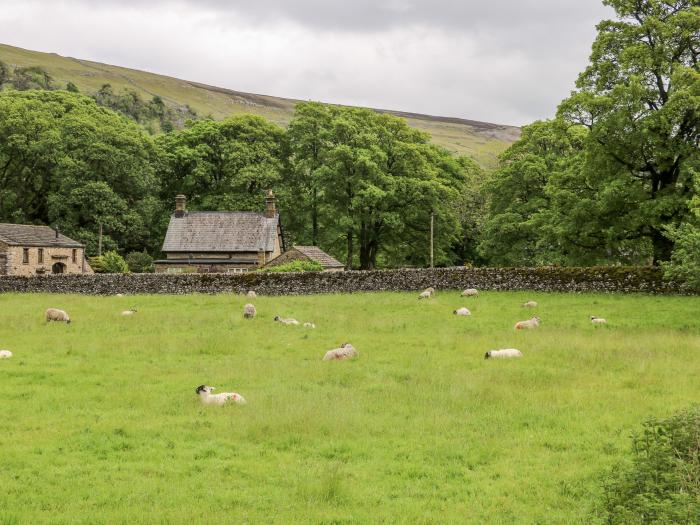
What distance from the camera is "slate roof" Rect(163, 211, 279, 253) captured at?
5981 cm

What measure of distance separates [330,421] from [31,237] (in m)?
53.6

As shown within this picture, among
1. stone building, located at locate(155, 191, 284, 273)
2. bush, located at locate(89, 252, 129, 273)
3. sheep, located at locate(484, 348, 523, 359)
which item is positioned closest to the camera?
sheep, located at locate(484, 348, 523, 359)

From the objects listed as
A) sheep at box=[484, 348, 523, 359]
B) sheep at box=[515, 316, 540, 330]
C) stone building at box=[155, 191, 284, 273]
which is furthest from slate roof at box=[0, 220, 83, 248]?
sheep at box=[484, 348, 523, 359]

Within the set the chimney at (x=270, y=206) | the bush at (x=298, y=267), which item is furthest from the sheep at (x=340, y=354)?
the chimney at (x=270, y=206)

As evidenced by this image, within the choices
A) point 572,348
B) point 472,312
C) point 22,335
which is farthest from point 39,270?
point 572,348

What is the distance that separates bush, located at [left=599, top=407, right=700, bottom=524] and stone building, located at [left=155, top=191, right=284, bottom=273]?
52522 mm

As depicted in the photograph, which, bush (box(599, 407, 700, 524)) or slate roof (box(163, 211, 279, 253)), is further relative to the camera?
slate roof (box(163, 211, 279, 253))

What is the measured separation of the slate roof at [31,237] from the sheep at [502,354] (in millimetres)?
50215

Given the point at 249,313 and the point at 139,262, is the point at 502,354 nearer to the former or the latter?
the point at 249,313

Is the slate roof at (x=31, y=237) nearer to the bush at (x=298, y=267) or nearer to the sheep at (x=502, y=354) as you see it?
the bush at (x=298, y=267)

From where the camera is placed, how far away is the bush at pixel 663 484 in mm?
6457

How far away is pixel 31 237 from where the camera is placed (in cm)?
5709

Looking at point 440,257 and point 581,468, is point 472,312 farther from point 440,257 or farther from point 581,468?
point 440,257

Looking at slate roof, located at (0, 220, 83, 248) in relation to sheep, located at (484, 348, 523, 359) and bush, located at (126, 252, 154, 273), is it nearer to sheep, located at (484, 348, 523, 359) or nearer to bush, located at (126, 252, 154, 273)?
bush, located at (126, 252, 154, 273)
